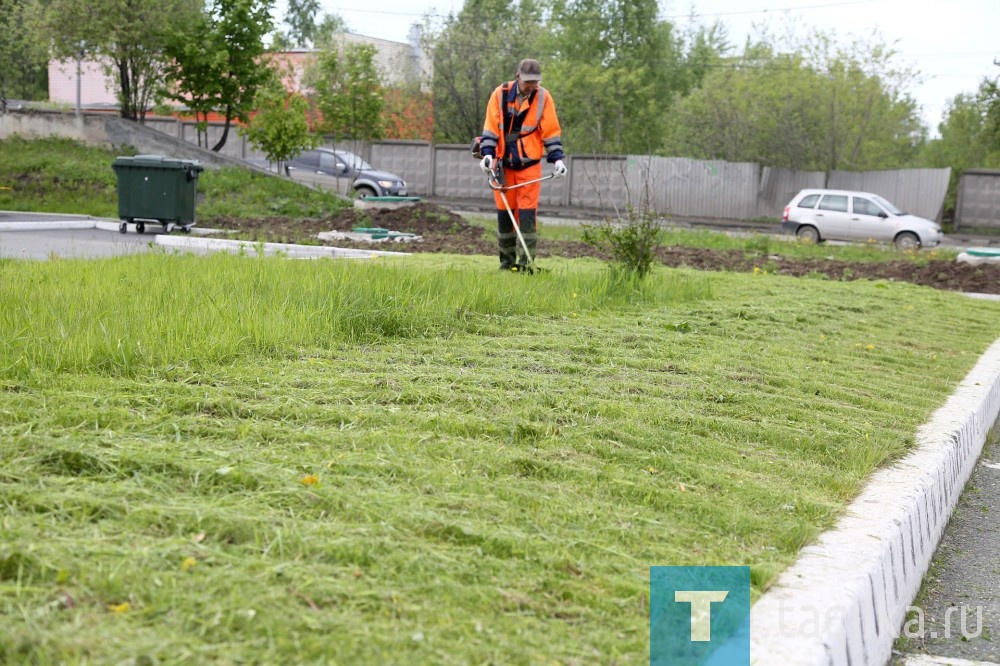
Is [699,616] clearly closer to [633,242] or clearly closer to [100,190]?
[633,242]

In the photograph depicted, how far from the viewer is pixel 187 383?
440 cm

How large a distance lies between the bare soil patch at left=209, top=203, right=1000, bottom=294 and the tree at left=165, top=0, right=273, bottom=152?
797 cm

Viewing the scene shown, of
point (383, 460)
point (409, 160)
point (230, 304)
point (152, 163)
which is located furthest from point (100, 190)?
point (409, 160)

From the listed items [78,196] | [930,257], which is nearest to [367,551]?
[930,257]

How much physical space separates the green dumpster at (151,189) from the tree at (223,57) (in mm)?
8352

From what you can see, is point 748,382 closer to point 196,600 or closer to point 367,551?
point 367,551

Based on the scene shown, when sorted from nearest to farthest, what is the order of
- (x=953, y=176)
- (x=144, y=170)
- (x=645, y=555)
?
(x=645, y=555)
(x=144, y=170)
(x=953, y=176)

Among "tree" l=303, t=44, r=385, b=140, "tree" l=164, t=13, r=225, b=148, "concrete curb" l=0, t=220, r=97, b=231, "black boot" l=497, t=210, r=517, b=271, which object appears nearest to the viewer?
"black boot" l=497, t=210, r=517, b=271

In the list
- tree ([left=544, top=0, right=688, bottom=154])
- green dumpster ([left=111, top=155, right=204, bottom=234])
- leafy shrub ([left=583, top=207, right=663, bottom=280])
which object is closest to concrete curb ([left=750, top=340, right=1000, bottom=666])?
leafy shrub ([left=583, top=207, right=663, bottom=280])

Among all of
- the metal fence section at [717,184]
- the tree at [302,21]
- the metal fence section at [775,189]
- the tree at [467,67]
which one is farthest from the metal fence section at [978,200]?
the tree at [302,21]

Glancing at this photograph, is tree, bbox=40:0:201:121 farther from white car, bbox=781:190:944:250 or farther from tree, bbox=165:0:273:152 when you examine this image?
white car, bbox=781:190:944:250

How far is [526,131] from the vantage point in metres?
10.2

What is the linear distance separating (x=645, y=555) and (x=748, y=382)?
8.86 feet

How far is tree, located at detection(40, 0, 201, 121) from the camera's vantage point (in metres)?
24.8
